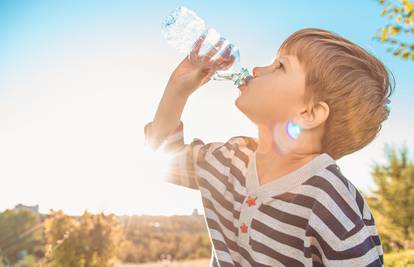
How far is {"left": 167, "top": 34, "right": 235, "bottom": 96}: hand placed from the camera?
2.24m

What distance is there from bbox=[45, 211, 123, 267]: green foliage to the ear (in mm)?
9236

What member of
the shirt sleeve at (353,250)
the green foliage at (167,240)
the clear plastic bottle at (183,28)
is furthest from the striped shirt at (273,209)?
the green foliage at (167,240)

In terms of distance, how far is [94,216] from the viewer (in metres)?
11.4

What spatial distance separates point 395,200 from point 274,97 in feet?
38.5

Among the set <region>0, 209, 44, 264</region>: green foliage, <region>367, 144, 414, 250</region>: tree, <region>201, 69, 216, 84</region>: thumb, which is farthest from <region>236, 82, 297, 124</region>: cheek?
<region>367, 144, 414, 250</region>: tree

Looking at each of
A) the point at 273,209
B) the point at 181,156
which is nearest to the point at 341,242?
the point at 273,209

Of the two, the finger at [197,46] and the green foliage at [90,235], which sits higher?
the finger at [197,46]

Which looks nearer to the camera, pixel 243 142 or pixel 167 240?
pixel 243 142

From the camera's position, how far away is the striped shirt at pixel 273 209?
1697 mm

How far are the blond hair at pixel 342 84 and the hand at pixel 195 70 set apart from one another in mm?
387

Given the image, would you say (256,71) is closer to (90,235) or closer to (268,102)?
(268,102)

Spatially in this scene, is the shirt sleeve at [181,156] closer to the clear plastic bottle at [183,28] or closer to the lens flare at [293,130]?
the lens flare at [293,130]

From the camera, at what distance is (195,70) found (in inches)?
89.0

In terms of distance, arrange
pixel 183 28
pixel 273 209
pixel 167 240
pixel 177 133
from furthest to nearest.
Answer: pixel 167 240 → pixel 183 28 → pixel 177 133 → pixel 273 209
